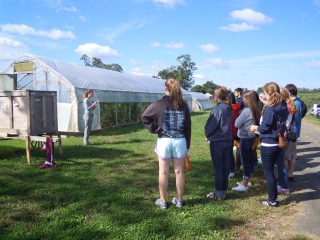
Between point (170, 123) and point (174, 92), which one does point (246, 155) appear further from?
point (174, 92)

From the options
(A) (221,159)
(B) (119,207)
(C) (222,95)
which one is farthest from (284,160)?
(B) (119,207)

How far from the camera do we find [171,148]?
160 inches

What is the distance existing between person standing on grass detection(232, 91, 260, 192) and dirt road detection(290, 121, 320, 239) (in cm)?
87

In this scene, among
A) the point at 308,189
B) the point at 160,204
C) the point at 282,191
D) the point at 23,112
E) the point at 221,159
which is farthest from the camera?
the point at 23,112

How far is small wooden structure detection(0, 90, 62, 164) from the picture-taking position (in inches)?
279

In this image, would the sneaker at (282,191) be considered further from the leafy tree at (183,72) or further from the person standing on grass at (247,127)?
the leafy tree at (183,72)

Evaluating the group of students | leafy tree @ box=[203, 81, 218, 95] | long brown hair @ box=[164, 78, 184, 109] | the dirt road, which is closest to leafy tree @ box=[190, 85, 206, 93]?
leafy tree @ box=[203, 81, 218, 95]

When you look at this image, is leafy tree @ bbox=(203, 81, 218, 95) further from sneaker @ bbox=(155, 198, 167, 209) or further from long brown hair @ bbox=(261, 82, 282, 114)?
sneaker @ bbox=(155, 198, 167, 209)

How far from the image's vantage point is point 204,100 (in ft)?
141

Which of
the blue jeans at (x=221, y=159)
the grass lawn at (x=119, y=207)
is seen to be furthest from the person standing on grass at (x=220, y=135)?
the grass lawn at (x=119, y=207)

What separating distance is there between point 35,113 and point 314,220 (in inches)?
253

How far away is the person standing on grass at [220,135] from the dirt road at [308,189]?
118 centimetres

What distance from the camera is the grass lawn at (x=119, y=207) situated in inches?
142

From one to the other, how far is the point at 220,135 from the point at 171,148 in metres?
0.92
